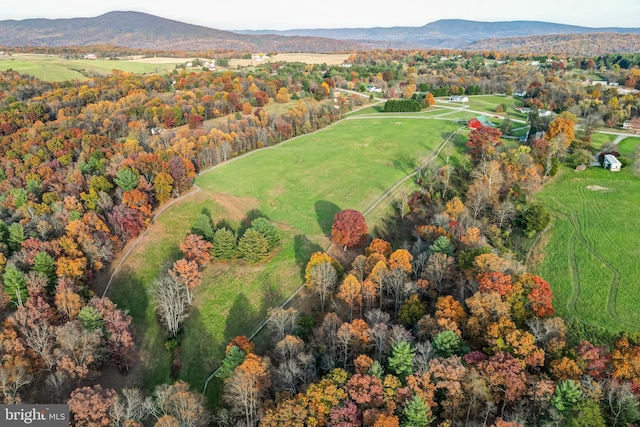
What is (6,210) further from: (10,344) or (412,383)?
(412,383)

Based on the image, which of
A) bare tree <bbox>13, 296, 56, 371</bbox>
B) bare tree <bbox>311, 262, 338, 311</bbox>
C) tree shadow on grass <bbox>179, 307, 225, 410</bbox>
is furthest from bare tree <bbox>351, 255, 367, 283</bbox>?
bare tree <bbox>13, 296, 56, 371</bbox>

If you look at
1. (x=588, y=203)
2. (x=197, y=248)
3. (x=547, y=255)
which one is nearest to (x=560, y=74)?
(x=588, y=203)

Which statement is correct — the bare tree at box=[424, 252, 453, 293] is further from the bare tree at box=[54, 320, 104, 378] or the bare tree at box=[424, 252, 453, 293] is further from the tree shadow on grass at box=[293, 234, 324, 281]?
the bare tree at box=[54, 320, 104, 378]

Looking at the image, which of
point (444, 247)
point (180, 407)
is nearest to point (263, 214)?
point (444, 247)

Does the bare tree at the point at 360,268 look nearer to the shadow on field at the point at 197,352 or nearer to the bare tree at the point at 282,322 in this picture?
the bare tree at the point at 282,322

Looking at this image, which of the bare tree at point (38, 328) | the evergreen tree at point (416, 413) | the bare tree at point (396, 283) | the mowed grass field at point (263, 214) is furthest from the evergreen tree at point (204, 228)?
the evergreen tree at point (416, 413)

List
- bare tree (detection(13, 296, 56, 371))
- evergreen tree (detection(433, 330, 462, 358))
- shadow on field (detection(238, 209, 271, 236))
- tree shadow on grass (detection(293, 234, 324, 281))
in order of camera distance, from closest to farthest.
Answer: evergreen tree (detection(433, 330, 462, 358)), bare tree (detection(13, 296, 56, 371)), tree shadow on grass (detection(293, 234, 324, 281)), shadow on field (detection(238, 209, 271, 236))
